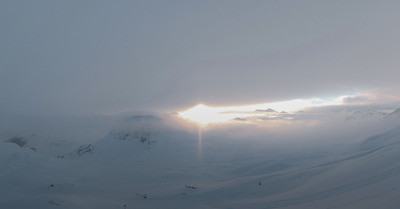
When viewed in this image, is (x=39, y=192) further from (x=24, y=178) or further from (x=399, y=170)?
(x=399, y=170)

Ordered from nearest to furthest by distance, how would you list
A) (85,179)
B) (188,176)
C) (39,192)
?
(39,192)
(85,179)
(188,176)

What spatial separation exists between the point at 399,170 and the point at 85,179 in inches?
1116

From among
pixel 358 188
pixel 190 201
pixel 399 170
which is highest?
pixel 399 170

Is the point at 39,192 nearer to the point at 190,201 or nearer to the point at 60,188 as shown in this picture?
the point at 60,188

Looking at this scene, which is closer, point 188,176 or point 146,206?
point 146,206

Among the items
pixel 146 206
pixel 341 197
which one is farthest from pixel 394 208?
pixel 146 206

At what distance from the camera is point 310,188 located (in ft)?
48.2

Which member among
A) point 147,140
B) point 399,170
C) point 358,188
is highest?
point 147,140

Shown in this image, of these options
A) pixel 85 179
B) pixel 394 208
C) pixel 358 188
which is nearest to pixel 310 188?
pixel 358 188

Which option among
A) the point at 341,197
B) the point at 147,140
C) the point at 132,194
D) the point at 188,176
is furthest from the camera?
the point at 147,140

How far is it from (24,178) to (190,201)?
16342 millimetres

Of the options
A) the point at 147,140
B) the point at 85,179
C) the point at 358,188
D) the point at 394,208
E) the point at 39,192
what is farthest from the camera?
the point at 147,140

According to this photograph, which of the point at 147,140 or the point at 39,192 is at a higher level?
the point at 147,140

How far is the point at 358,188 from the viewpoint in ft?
40.7
